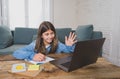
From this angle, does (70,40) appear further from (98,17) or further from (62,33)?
(98,17)

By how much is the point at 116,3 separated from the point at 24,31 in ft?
6.40

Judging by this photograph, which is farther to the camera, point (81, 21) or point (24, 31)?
point (81, 21)

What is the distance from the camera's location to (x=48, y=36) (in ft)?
5.24

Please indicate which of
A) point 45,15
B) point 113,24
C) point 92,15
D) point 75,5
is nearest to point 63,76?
point 113,24

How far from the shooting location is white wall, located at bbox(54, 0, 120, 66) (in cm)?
322

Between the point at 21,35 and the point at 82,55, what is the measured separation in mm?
2648

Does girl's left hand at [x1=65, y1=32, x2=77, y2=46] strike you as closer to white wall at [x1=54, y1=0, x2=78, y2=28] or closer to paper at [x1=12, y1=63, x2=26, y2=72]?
paper at [x1=12, y1=63, x2=26, y2=72]

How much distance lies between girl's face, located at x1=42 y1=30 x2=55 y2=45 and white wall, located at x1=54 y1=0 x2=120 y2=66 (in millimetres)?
1902

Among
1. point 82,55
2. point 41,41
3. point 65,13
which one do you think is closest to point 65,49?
point 41,41

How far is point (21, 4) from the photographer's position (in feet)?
14.1

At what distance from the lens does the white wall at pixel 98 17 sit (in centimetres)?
322

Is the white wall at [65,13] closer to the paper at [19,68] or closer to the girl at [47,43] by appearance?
the girl at [47,43]

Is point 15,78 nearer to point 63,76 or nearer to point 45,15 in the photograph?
point 63,76

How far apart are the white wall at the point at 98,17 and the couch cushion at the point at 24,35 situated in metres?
1.27
